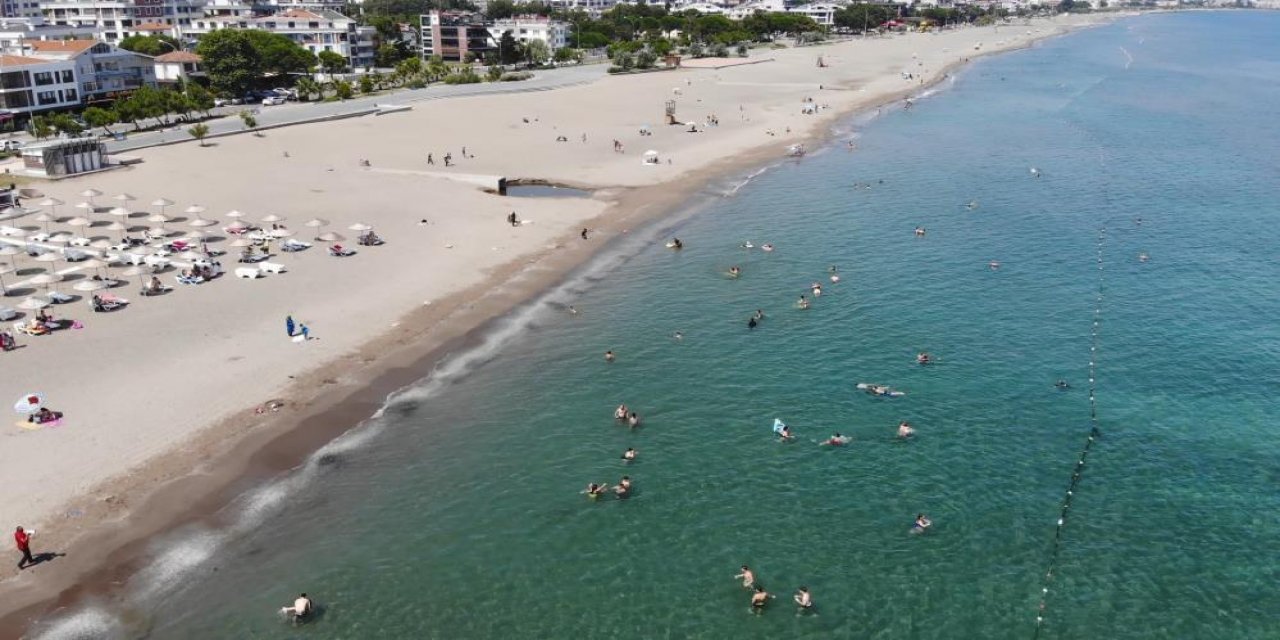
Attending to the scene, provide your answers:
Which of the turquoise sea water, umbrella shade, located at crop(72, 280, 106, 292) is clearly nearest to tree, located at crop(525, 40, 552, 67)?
the turquoise sea water

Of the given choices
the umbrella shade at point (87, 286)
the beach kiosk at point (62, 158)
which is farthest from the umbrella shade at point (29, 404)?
the beach kiosk at point (62, 158)

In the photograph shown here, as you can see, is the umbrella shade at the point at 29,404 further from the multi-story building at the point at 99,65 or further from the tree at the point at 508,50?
the tree at the point at 508,50

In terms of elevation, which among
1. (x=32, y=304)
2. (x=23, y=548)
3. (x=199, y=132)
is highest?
(x=199, y=132)

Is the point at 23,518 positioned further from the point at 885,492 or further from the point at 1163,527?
the point at 1163,527

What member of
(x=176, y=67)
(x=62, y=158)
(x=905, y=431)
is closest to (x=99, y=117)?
(x=62, y=158)

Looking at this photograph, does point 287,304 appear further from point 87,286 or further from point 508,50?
point 508,50

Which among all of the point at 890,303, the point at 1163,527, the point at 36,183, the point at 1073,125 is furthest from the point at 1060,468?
the point at 1073,125
